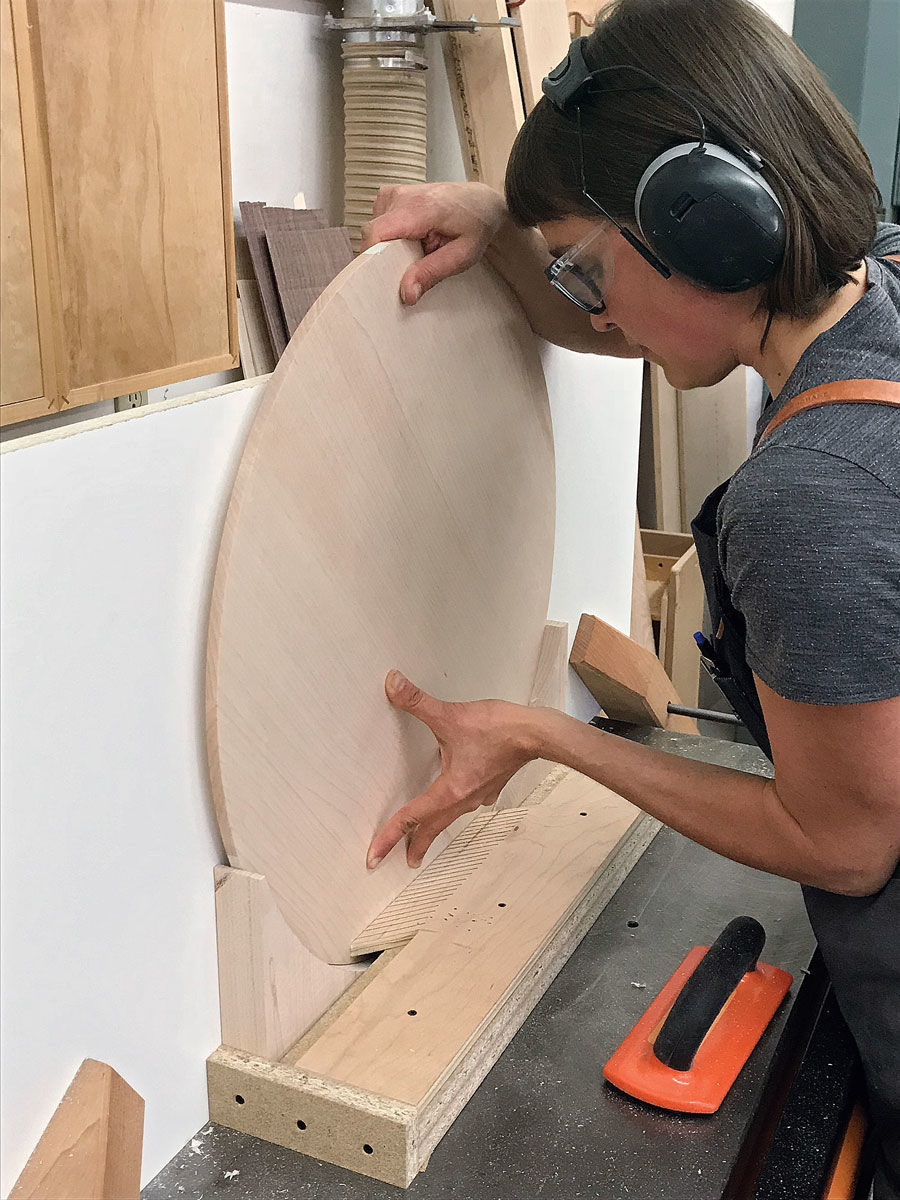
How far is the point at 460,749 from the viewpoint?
1168mm

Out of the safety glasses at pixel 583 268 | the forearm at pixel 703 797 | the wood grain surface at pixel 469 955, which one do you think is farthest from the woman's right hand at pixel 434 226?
the wood grain surface at pixel 469 955

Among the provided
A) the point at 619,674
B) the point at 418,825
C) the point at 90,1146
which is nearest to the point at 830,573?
the point at 418,825

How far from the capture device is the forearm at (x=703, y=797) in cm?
102

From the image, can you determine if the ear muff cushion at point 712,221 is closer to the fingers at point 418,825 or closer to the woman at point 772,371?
the woman at point 772,371

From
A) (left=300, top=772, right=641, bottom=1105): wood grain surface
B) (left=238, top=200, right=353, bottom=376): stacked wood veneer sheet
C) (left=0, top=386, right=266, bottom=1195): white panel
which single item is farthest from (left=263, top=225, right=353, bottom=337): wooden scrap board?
(left=300, top=772, right=641, bottom=1105): wood grain surface

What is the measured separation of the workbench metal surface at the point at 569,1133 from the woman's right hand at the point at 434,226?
28.2 inches

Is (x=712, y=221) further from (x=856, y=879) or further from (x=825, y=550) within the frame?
(x=856, y=879)

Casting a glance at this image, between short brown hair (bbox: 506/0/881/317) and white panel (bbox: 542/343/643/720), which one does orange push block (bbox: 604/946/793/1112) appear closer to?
white panel (bbox: 542/343/643/720)

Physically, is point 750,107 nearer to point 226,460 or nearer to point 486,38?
point 226,460

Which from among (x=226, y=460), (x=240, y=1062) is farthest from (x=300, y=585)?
(x=240, y=1062)

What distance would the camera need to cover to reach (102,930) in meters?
0.85

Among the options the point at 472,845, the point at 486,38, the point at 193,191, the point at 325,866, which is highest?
the point at 486,38

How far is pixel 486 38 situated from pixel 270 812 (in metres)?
1.08

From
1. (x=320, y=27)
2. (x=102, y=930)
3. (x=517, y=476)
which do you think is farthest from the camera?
(x=320, y=27)
